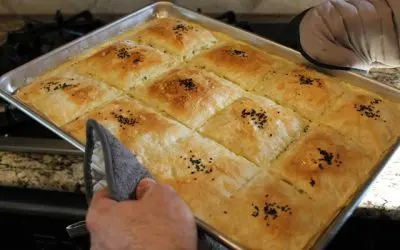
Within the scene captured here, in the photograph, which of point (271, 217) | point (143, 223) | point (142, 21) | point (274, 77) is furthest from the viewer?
point (142, 21)

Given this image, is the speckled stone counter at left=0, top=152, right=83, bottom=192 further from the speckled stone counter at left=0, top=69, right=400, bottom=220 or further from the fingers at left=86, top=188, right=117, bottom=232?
the fingers at left=86, top=188, right=117, bottom=232

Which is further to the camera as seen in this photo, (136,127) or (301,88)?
(301,88)

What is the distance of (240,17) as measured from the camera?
2.03m

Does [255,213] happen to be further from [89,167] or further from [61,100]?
[61,100]

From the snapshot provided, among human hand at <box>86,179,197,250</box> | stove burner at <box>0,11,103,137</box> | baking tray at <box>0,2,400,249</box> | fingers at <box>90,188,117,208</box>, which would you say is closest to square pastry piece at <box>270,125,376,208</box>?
baking tray at <box>0,2,400,249</box>

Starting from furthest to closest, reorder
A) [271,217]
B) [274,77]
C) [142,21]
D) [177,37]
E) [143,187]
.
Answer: [142,21] → [177,37] → [274,77] → [271,217] → [143,187]

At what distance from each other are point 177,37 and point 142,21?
0.26 m

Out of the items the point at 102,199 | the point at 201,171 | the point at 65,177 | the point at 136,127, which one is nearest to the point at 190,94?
the point at 136,127

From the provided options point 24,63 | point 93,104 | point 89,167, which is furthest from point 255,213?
point 24,63

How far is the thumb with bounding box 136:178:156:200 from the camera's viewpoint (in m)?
0.98

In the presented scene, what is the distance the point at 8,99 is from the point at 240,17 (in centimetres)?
108

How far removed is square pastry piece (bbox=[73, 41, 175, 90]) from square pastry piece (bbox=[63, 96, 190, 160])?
5.6 inches

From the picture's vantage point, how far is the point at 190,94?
60.6 inches

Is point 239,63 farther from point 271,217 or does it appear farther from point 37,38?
point 37,38
